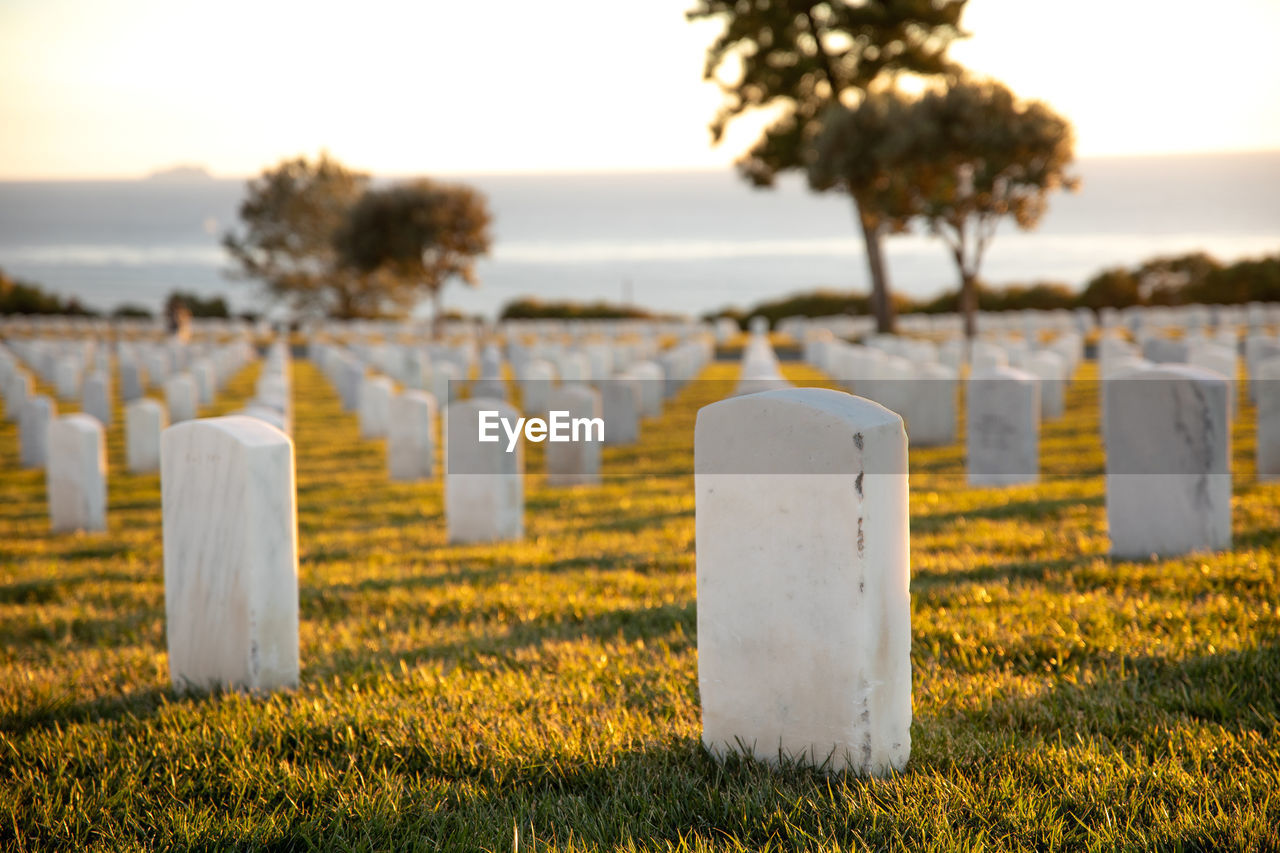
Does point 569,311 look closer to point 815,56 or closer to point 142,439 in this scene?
point 815,56

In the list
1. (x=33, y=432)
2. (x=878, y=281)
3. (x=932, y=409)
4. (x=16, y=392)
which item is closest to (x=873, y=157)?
(x=878, y=281)

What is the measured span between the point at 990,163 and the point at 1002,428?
14899mm

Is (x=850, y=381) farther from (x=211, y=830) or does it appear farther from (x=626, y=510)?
(x=211, y=830)

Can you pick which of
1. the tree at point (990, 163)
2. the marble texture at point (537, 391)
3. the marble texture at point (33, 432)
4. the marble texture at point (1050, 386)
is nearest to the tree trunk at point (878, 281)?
the tree at point (990, 163)

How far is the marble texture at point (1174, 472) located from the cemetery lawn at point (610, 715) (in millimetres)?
248

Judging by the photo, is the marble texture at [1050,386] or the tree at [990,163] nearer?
the marble texture at [1050,386]

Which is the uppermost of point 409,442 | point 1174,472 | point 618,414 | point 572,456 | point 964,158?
point 964,158

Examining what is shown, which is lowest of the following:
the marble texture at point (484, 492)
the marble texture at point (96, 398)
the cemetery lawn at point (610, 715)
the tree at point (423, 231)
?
the cemetery lawn at point (610, 715)

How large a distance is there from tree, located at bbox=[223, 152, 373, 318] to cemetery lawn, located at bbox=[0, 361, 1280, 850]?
2178 inches

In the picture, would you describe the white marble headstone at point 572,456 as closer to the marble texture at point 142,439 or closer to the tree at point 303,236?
the marble texture at point 142,439

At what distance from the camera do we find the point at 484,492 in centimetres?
707

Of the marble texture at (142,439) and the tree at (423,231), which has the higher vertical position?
the tree at (423,231)

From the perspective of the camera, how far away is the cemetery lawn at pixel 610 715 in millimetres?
2631

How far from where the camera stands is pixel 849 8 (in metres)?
27.1
